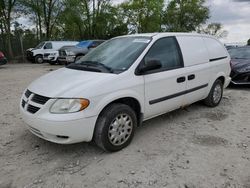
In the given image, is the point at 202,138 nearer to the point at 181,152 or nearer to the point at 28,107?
the point at 181,152

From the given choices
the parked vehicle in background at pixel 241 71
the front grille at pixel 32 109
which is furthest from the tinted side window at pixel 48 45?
the front grille at pixel 32 109

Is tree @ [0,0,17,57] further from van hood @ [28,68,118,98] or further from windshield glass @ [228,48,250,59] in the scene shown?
van hood @ [28,68,118,98]

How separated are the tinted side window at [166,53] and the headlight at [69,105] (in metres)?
1.33

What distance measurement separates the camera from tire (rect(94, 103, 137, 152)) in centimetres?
348

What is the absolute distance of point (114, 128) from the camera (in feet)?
Result: 11.8

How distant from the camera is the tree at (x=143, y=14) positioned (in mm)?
34969

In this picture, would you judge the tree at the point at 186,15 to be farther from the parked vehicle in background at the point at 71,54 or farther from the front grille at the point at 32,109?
the front grille at the point at 32,109

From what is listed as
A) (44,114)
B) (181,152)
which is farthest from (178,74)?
(44,114)

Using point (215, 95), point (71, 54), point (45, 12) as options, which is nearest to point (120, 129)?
point (215, 95)

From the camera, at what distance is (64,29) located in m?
30.9

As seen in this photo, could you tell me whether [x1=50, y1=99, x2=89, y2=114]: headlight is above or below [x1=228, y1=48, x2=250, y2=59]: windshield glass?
below

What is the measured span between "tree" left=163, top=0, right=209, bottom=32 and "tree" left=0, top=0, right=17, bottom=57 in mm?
21527

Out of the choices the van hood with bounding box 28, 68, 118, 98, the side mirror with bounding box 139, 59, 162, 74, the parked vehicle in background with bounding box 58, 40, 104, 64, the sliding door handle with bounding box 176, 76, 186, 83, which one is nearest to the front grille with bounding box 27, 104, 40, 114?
the van hood with bounding box 28, 68, 118, 98

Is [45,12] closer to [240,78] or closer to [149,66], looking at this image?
[240,78]
